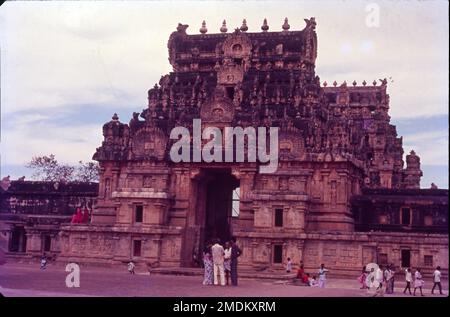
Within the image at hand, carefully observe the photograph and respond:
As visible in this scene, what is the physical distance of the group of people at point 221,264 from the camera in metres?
27.8

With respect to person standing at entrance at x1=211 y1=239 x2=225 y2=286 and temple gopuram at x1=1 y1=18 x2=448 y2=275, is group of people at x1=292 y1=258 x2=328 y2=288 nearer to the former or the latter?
temple gopuram at x1=1 y1=18 x2=448 y2=275

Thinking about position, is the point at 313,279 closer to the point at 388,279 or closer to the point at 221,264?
the point at 388,279

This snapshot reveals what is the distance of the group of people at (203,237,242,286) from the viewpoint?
2778 centimetres

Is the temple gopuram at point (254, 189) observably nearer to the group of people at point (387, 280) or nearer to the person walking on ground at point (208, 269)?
the group of people at point (387, 280)

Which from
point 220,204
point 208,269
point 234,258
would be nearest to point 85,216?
point 220,204

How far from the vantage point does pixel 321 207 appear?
3959 cm

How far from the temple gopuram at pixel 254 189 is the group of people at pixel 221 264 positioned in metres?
9.64

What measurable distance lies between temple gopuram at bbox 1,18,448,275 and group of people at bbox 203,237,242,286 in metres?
9.64

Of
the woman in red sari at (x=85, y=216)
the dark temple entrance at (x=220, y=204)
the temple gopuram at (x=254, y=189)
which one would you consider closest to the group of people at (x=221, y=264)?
the temple gopuram at (x=254, y=189)

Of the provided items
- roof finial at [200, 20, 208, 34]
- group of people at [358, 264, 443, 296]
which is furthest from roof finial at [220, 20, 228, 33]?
group of people at [358, 264, 443, 296]

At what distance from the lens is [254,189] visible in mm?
39781
